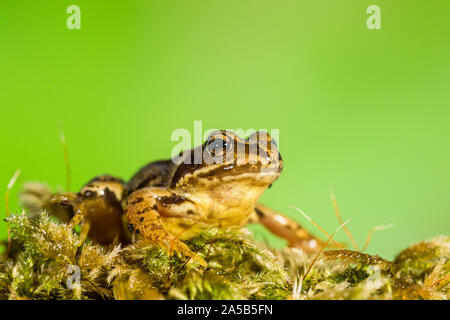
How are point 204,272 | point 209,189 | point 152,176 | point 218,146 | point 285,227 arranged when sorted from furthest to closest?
point 285,227, point 152,176, point 209,189, point 218,146, point 204,272

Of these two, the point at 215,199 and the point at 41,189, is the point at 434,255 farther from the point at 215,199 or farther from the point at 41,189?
the point at 41,189

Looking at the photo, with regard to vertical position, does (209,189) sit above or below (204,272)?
above

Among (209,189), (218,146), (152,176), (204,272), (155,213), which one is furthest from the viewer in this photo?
(152,176)

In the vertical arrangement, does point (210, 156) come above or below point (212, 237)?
above

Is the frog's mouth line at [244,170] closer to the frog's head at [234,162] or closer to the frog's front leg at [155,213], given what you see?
the frog's head at [234,162]

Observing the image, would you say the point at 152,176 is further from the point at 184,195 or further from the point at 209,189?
the point at 209,189

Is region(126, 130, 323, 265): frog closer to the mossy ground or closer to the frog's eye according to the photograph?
the frog's eye

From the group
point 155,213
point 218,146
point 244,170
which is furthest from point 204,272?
point 218,146

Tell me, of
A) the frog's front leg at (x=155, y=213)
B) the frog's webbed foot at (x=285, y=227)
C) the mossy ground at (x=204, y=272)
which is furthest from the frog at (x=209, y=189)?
the frog's webbed foot at (x=285, y=227)
